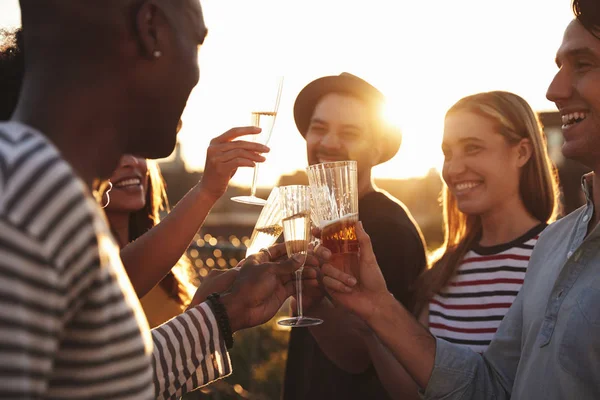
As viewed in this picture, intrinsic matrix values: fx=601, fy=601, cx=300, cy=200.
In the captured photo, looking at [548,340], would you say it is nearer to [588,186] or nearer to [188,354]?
[588,186]

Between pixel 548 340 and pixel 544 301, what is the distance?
0.21 m

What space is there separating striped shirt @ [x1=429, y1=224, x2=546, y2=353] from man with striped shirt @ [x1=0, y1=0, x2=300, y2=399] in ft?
7.61

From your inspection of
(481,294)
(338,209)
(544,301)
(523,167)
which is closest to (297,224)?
(338,209)

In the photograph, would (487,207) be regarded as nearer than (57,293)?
No


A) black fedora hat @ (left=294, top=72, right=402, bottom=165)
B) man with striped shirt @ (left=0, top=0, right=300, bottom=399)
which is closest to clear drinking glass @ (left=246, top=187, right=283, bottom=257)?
man with striped shirt @ (left=0, top=0, right=300, bottom=399)

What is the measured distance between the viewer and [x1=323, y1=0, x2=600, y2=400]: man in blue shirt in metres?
2.18

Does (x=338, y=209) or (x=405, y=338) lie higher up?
(x=338, y=209)

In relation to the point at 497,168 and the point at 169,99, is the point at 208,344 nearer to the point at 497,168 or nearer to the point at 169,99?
the point at 169,99

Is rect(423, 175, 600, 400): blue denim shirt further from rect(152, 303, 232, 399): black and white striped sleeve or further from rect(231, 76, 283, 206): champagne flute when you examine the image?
rect(231, 76, 283, 206): champagne flute

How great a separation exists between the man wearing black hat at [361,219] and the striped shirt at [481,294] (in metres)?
0.24

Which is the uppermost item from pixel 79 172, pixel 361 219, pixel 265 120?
pixel 265 120

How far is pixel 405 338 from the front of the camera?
8.51ft

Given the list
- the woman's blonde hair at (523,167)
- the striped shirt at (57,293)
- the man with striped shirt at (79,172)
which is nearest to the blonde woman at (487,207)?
the woman's blonde hair at (523,167)

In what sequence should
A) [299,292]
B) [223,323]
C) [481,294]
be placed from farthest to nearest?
[481,294] < [299,292] < [223,323]
